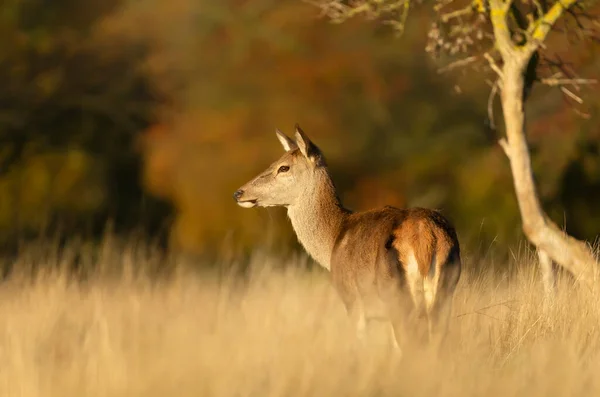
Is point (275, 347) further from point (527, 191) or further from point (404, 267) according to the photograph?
point (527, 191)

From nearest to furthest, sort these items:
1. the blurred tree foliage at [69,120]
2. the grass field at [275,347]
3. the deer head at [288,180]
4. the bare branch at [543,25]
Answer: the grass field at [275,347] → the deer head at [288,180] → the bare branch at [543,25] → the blurred tree foliage at [69,120]

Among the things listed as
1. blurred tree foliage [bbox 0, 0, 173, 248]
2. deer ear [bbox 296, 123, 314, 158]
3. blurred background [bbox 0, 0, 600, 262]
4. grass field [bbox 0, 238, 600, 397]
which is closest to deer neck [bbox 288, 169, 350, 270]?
deer ear [bbox 296, 123, 314, 158]

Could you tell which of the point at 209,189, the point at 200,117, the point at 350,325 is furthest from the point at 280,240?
the point at 350,325

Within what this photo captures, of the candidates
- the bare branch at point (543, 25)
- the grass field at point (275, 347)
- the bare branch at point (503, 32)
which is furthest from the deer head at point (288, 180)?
the bare branch at point (543, 25)

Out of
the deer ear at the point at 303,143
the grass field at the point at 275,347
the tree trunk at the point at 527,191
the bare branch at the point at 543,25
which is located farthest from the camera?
the bare branch at the point at 543,25

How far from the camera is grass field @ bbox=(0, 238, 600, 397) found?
532cm

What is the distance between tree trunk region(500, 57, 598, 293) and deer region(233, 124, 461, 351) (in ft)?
6.00

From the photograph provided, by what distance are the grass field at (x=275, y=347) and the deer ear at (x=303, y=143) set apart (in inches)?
39.2

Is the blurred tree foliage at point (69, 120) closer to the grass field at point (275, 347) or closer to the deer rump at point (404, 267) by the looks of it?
the grass field at point (275, 347)

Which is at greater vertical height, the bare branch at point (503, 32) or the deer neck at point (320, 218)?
the bare branch at point (503, 32)

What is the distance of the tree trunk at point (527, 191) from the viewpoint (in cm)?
870

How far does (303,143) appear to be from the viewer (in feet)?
25.8

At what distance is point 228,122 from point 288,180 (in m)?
10.1

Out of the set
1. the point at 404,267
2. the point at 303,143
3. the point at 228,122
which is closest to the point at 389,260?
the point at 404,267
